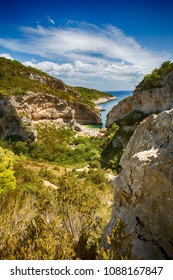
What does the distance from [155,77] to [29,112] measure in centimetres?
2563

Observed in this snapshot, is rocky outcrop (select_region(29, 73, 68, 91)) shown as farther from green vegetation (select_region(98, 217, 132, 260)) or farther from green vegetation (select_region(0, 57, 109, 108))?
green vegetation (select_region(98, 217, 132, 260))

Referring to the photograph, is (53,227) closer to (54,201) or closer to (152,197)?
(54,201)

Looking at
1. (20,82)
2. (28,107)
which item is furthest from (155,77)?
(20,82)

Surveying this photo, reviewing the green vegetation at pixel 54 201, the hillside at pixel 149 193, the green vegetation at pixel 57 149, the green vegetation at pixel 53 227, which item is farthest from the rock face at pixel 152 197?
the green vegetation at pixel 57 149

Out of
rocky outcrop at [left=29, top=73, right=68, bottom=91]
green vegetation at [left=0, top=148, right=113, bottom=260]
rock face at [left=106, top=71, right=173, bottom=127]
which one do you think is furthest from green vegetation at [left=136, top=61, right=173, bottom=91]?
rocky outcrop at [left=29, top=73, right=68, bottom=91]

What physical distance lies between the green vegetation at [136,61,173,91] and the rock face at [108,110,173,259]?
37.1m

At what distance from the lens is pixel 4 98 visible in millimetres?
46125

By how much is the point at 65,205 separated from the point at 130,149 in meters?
3.33

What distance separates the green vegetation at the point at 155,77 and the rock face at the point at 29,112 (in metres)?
20.2

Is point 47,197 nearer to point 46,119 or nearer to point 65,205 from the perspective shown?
point 65,205

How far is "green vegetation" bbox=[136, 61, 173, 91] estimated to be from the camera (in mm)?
41862

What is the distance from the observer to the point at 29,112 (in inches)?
1943

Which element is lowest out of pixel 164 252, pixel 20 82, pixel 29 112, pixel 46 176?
pixel 46 176
